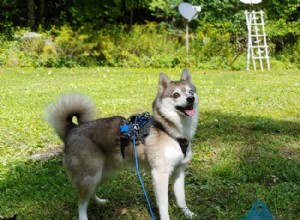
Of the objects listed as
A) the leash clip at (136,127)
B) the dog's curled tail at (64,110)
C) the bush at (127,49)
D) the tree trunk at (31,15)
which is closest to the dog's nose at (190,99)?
the leash clip at (136,127)

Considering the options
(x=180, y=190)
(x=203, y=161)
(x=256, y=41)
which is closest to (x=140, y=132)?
(x=180, y=190)

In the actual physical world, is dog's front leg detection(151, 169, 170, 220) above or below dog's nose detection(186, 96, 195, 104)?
below

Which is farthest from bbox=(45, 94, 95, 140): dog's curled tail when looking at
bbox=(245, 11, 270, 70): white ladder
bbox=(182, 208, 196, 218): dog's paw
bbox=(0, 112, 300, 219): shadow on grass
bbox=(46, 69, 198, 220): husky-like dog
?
bbox=(245, 11, 270, 70): white ladder

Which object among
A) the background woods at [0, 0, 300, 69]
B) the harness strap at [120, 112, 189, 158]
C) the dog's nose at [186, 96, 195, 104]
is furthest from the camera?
the background woods at [0, 0, 300, 69]

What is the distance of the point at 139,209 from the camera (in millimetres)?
3479

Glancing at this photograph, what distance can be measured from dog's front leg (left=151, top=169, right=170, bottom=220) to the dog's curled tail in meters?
0.83

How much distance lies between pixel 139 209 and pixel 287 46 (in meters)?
14.5

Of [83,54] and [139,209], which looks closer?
[139,209]

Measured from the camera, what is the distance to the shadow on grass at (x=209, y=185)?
3422 mm

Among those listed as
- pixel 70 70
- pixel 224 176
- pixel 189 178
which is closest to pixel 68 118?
pixel 189 178

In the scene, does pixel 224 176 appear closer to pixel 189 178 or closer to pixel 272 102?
pixel 189 178

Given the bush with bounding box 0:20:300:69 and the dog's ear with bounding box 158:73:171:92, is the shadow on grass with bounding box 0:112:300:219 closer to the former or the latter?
the dog's ear with bounding box 158:73:171:92

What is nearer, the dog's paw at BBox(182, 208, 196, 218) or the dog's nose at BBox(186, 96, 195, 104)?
the dog's nose at BBox(186, 96, 195, 104)

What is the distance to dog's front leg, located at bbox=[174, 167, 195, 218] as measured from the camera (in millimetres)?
3295
